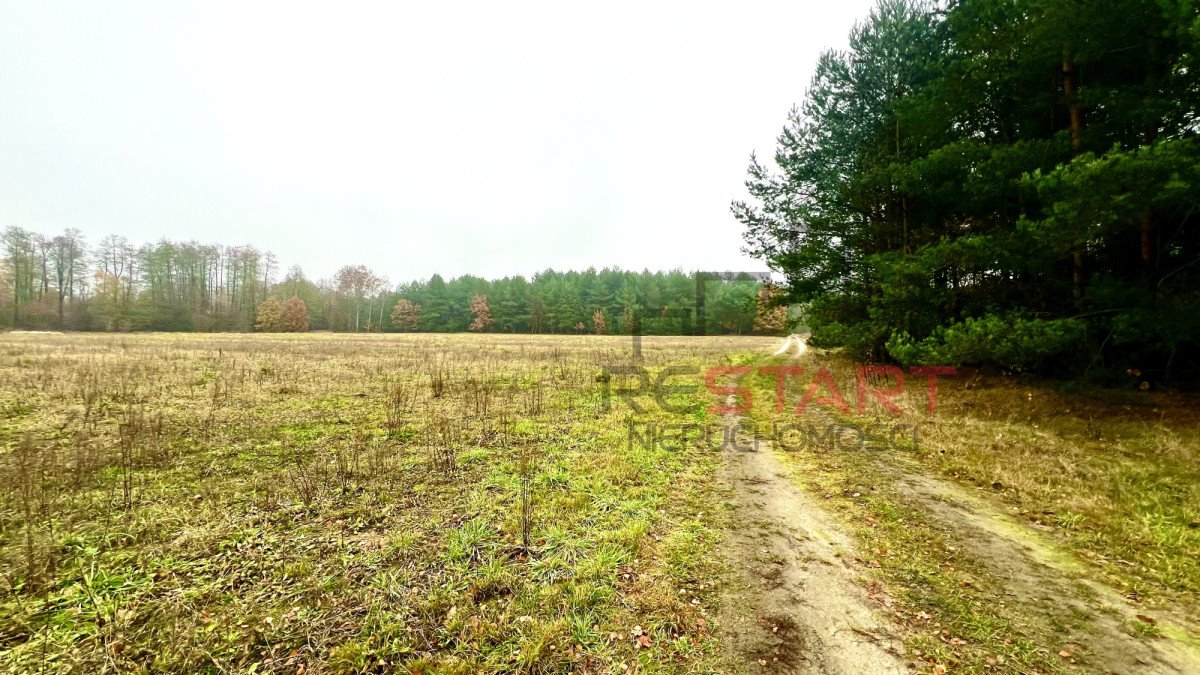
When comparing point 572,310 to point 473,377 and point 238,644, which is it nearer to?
point 473,377

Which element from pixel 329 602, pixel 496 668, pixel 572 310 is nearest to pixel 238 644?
pixel 329 602

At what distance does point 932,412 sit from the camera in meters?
10.1

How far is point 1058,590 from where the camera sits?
3.82 metres

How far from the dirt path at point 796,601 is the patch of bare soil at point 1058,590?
141cm

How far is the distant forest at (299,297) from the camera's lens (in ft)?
168

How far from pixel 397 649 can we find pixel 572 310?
70.3m

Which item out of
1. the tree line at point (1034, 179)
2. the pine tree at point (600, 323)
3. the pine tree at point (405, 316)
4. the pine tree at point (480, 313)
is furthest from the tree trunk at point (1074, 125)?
the pine tree at point (405, 316)

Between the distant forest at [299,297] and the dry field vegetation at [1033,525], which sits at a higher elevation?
the distant forest at [299,297]

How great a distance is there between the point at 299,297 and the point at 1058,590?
82930 mm

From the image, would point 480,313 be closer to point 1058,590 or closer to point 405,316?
point 405,316

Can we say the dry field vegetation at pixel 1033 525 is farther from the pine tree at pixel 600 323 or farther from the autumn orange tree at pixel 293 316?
the autumn orange tree at pixel 293 316

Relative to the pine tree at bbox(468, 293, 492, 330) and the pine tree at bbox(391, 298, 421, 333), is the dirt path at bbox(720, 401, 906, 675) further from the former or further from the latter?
the pine tree at bbox(391, 298, 421, 333)

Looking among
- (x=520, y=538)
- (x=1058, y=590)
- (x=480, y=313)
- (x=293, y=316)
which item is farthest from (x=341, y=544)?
(x=480, y=313)

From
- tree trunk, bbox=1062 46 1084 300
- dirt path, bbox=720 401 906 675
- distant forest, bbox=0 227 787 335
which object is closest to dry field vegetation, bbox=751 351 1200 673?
dirt path, bbox=720 401 906 675
